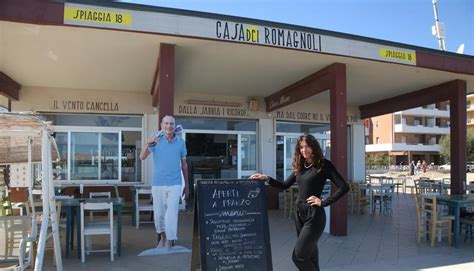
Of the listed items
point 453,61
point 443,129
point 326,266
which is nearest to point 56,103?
point 326,266

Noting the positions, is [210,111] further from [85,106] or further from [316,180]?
[316,180]

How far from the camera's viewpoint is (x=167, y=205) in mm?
6008

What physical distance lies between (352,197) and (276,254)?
5252 millimetres

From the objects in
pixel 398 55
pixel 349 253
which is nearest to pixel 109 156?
pixel 349 253

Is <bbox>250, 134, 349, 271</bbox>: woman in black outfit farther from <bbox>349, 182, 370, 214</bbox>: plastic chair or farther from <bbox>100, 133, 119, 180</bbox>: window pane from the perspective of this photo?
<bbox>100, 133, 119, 180</bbox>: window pane

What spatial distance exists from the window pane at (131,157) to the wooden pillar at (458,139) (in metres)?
7.55

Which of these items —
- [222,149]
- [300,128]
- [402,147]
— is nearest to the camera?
[222,149]

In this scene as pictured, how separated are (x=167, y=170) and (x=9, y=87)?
232 inches

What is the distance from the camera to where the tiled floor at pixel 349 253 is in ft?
18.4

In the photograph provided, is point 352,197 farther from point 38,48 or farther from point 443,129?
point 443,129

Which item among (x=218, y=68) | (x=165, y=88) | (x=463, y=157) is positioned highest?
(x=218, y=68)

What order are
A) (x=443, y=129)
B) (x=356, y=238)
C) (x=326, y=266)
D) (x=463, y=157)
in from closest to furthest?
(x=326, y=266), (x=356, y=238), (x=463, y=157), (x=443, y=129)

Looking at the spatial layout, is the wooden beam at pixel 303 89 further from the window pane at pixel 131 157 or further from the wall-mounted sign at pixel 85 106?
the wall-mounted sign at pixel 85 106

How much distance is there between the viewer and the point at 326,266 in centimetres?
562
